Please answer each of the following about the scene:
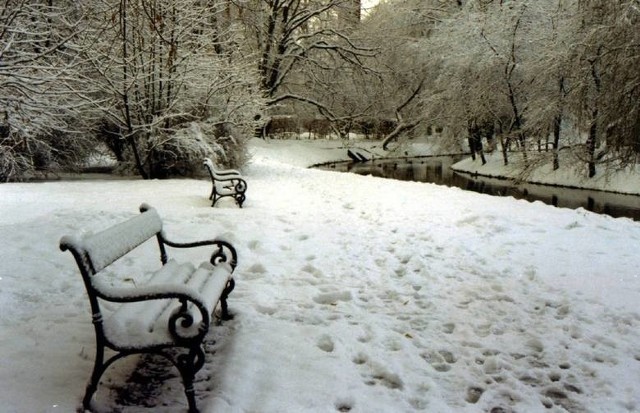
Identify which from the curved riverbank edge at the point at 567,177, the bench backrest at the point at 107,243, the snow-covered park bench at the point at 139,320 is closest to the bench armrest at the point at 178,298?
the snow-covered park bench at the point at 139,320

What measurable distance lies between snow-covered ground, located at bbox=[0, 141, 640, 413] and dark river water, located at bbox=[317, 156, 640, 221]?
773 centimetres

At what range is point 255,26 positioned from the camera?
21.1 meters

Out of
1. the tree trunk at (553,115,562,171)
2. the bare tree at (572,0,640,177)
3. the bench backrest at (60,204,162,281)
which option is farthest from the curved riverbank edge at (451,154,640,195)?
the bench backrest at (60,204,162,281)

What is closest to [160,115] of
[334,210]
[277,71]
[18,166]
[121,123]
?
[121,123]

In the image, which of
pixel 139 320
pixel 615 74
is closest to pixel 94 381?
pixel 139 320

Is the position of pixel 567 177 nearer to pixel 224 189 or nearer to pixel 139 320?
pixel 224 189

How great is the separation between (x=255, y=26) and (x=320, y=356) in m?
20.4

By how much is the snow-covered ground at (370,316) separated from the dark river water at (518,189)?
7.73m

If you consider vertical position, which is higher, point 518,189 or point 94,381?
point 94,381

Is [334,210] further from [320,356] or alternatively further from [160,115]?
[160,115]

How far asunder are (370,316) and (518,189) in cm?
1605

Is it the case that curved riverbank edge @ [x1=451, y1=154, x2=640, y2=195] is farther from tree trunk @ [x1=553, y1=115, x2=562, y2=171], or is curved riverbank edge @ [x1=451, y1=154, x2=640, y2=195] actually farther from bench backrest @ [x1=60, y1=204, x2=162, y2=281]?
bench backrest @ [x1=60, y1=204, x2=162, y2=281]

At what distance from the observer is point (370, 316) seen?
383cm

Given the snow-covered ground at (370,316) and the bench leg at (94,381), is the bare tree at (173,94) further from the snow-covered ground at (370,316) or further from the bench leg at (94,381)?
the bench leg at (94,381)
